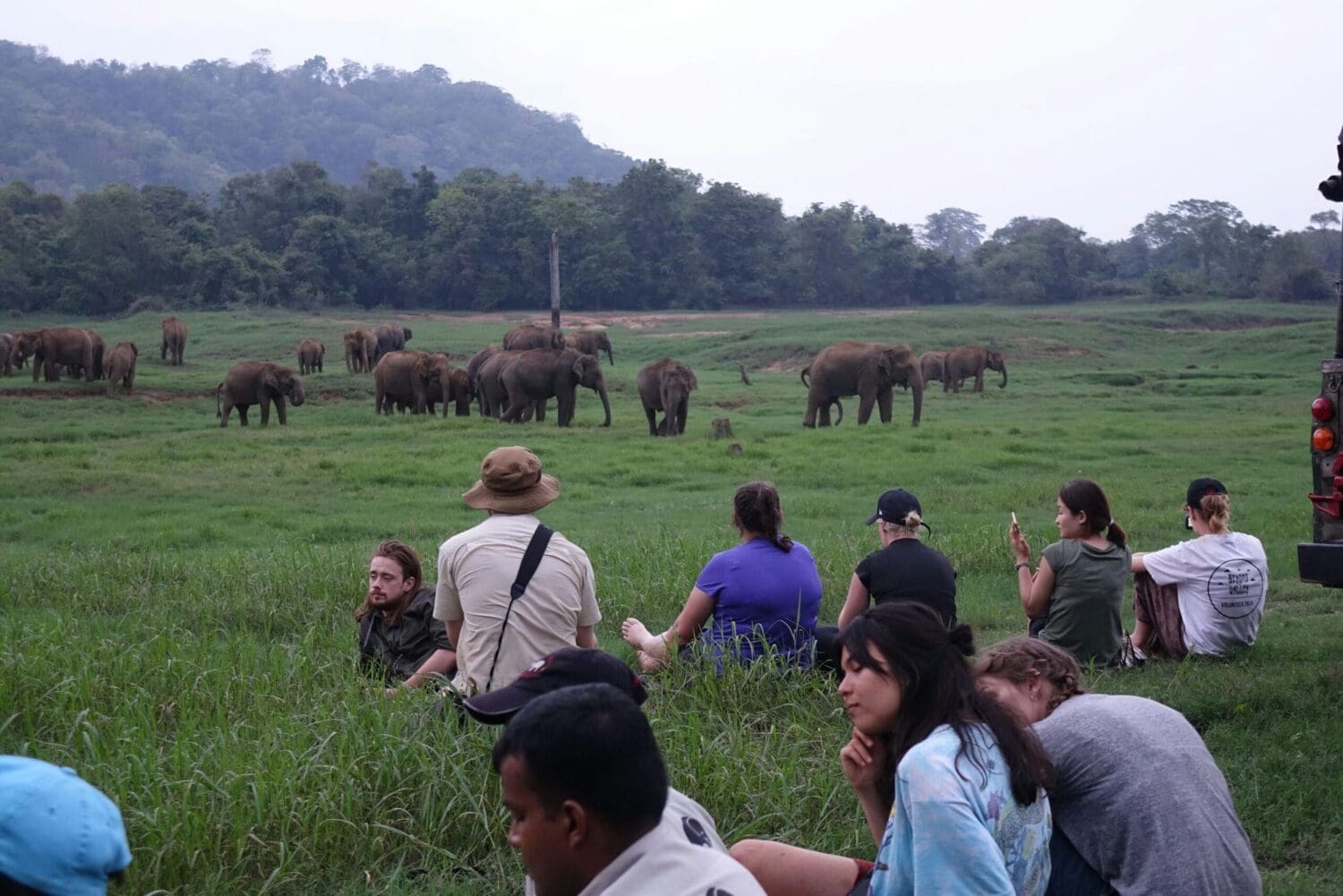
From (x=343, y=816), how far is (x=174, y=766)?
2.31ft

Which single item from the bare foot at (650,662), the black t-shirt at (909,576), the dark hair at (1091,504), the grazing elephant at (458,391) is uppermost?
the dark hair at (1091,504)

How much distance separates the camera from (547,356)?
87.4 ft

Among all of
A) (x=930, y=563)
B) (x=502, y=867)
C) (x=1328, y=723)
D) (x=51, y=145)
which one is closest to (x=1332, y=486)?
(x=1328, y=723)

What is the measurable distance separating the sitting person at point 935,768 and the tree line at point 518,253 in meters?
59.1

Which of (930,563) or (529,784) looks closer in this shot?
(529,784)

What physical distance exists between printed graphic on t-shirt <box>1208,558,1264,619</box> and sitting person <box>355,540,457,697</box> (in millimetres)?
4019

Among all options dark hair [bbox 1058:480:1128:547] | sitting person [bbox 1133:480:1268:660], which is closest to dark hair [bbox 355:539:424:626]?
dark hair [bbox 1058:480:1128:547]

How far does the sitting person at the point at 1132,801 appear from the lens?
356cm

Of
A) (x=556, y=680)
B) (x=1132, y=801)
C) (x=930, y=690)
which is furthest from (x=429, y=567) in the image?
(x=1132, y=801)

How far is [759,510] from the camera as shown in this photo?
6586 millimetres

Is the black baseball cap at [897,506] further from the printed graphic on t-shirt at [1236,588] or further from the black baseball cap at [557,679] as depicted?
the black baseball cap at [557,679]

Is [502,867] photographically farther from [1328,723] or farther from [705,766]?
[1328,723]

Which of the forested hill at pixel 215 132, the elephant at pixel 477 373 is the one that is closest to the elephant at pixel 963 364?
the elephant at pixel 477 373

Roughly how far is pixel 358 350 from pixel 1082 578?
32589mm
